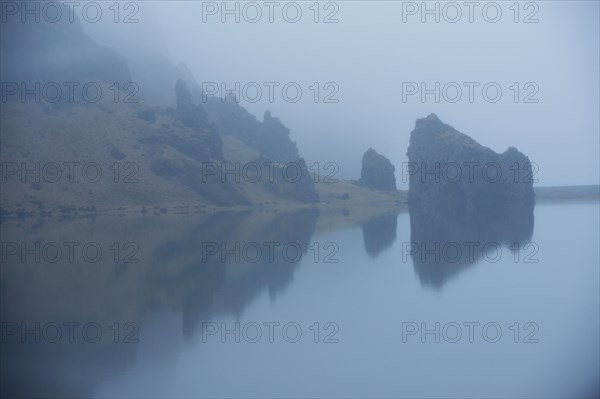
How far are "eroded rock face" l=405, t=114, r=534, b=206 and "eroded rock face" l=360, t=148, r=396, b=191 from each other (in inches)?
566

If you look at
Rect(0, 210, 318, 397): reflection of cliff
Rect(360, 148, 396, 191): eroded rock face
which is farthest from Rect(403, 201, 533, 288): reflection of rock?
Rect(360, 148, 396, 191): eroded rock face

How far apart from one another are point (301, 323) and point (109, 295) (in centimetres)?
641

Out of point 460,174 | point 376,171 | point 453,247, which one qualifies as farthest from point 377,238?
point 376,171

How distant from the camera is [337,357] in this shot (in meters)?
12.0

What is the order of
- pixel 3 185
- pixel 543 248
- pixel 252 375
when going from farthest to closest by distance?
pixel 3 185, pixel 543 248, pixel 252 375

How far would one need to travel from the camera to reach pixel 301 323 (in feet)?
47.9

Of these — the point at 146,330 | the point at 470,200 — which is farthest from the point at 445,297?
the point at 470,200

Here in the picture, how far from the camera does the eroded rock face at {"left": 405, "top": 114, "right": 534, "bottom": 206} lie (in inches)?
3273

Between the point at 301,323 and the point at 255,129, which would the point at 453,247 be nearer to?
the point at 301,323

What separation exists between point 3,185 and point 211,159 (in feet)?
121

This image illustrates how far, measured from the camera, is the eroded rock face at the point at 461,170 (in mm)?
83125

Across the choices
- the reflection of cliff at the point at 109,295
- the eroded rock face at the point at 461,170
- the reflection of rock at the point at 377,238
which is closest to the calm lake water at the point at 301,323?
the reflection of cliff at the point at 109,295

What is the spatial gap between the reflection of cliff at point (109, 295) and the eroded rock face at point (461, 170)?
56.0 meters

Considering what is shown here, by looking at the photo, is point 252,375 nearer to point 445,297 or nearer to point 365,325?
point 365,325
